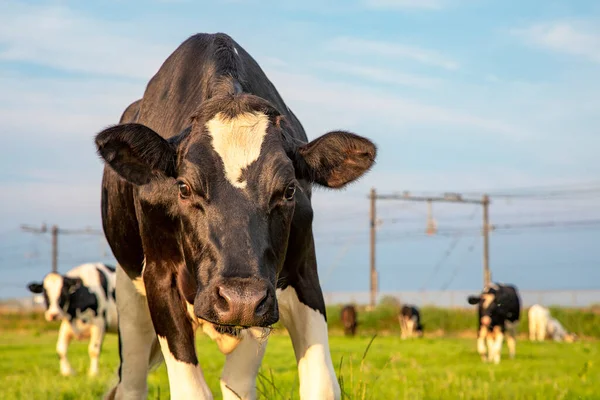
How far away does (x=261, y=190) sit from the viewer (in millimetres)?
4430

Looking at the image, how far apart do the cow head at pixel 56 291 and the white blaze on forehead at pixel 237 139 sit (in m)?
15.2

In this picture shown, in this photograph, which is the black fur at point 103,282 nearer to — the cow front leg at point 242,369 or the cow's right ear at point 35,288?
the cow's right ear at point 35,288

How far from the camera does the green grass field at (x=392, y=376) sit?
857 centimetres

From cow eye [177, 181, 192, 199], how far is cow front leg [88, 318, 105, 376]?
1169 centimetres

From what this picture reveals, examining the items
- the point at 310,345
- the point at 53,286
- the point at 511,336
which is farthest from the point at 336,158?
the point at 511,336

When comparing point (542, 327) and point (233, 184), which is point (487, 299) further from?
point (233, 184)

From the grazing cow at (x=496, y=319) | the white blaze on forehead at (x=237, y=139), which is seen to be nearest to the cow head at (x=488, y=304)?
the grazing cow at (x=496, y=319)

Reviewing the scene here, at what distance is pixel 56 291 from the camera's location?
19609 mm

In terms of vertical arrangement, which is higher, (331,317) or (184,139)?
(184,139)

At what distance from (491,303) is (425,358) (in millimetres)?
4885

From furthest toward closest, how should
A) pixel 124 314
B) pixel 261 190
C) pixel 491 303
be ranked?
pixel 491 303 → pixel 124 314 → pixel 261 190

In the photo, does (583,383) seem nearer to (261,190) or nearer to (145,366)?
(145,366)

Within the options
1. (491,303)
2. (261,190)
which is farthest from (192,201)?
(491,303)

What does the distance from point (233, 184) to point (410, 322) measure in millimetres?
35976
